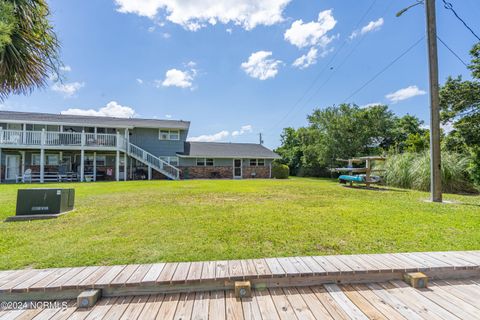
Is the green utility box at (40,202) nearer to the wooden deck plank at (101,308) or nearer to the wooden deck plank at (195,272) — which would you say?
the wooden deck plank at (101,308)

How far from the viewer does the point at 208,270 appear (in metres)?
2.30

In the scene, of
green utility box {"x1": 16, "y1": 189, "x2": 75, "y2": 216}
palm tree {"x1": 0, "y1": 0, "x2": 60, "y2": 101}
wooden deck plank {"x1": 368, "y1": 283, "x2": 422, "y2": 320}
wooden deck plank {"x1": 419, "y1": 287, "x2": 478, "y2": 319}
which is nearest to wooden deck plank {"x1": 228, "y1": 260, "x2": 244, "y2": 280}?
wooden deck plank {"x1": 368, "y1": 283, "x2": 422, "y2": 320}

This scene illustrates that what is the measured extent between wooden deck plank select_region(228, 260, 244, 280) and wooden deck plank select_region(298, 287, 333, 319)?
0.62 m

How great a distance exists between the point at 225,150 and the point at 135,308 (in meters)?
20.3

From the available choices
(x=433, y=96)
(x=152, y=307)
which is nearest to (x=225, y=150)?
(x=433, y=96)

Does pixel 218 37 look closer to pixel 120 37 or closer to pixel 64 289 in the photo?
pixel 120 37

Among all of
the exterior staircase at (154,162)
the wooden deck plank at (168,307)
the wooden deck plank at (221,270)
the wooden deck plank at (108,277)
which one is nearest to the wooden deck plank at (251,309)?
the wooden deck plank at (221,270)

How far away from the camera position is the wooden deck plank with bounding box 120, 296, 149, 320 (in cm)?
175

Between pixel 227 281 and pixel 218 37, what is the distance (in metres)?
13.1

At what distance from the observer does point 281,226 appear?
410cm

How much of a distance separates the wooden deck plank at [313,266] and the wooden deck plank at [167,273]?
57.9 inches

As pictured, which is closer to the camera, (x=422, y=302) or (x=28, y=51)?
(x=422, y=302)

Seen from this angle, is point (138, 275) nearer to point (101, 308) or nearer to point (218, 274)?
point (101, 308)

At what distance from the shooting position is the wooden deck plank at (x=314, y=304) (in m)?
1.78
